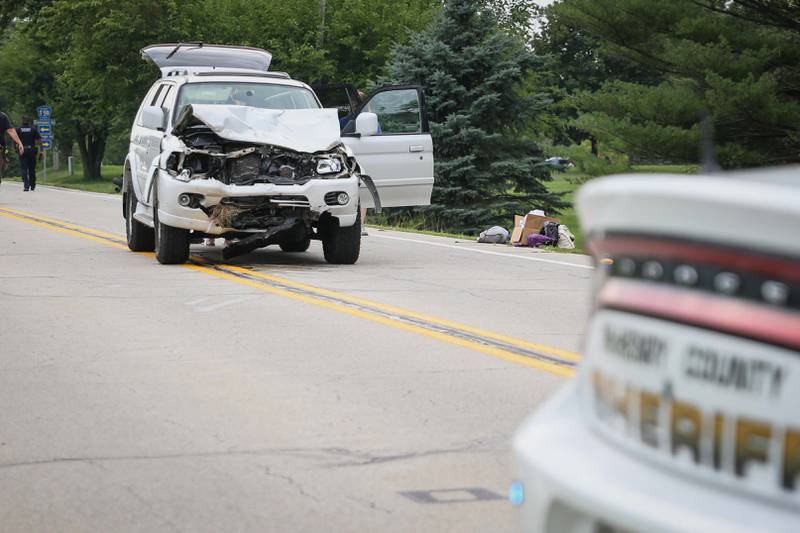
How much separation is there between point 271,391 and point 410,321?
110 inches

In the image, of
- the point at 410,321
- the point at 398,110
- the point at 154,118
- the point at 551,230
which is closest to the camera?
the point at 410,321

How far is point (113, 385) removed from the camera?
7.45m

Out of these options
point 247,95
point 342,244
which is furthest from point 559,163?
point 342,244

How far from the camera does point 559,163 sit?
99.2 ft

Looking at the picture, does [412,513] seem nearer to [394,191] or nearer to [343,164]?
[343,164]

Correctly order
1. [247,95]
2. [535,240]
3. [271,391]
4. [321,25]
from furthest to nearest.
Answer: [321,25]
[535,240]
[247,95]
[271,391]

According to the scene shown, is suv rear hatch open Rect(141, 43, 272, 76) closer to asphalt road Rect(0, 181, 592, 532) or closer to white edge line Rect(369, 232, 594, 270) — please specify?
white edge line Rect(369, 232, 594, 270)

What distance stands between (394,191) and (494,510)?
12451 millimetres

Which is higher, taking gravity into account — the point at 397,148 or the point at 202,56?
the point at 202,56

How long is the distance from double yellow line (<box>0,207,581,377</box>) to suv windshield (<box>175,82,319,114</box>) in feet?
5.70

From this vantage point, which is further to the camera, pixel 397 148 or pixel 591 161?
pixel 591 161

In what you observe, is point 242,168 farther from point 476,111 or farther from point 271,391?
point 476,111

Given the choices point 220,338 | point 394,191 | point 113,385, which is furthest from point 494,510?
point 394,191

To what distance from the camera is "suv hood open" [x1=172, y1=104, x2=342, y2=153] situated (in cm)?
1317
